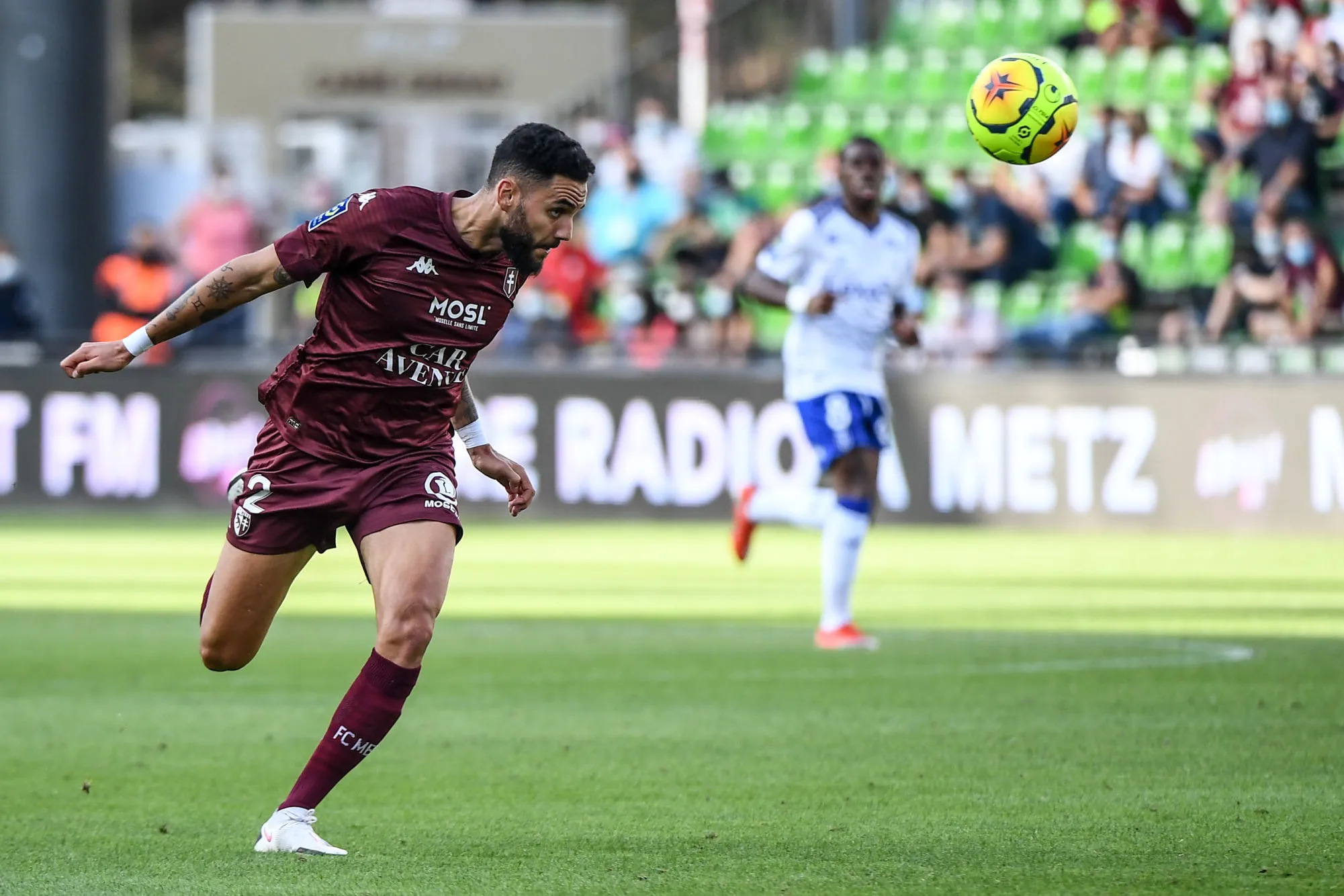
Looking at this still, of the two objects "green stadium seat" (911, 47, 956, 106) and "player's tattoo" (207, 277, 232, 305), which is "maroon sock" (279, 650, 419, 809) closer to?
"player's tattoo" (207, 277, 232, 305)

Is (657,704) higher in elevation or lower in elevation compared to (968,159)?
lower

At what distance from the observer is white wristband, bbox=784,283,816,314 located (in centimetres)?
1166

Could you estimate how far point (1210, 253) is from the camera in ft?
74.7

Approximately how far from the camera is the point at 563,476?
21.9m

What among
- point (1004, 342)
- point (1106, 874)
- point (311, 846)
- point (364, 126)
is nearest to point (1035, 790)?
point (1106, 874)

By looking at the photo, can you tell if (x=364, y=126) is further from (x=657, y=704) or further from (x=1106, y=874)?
(x=1106, y=874)

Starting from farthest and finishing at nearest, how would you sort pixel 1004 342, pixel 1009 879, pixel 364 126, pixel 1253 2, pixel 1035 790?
1. pixel 364 126
2. pixel 1253 2
3. pixel 1004 342
4. pixel 1035 790
5. pixel 1009 879

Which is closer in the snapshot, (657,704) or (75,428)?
(657,704)

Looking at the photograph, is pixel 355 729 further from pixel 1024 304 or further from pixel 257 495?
pixel 1024 304

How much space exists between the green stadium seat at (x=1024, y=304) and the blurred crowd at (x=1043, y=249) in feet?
0.07

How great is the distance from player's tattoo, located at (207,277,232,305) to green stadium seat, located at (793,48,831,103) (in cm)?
2263

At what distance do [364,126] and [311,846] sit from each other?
31.8m

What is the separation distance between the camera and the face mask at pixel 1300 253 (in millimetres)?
21453

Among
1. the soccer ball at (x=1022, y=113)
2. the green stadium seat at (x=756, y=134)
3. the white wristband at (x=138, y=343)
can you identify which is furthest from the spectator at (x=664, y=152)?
the white wristband at (x=138, y=343)
